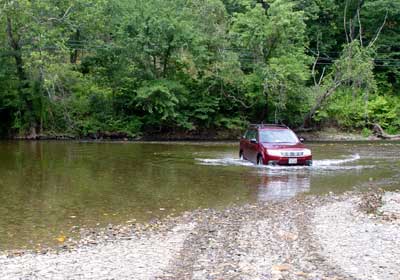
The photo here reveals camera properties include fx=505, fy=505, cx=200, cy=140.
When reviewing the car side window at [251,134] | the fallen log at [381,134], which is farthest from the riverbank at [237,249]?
the fallen log at [381,134]

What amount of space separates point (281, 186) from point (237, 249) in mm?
7158

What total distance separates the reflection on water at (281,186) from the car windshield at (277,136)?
2.56m

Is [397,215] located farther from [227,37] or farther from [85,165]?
[227,37]

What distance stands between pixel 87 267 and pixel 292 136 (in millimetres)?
14227

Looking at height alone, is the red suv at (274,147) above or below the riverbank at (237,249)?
above

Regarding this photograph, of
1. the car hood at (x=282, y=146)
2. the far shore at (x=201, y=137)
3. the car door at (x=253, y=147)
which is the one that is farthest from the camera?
the far shore at (x=201, y=137)

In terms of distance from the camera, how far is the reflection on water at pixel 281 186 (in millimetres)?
12859

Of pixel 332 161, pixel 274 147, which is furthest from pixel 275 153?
pixel 332 161

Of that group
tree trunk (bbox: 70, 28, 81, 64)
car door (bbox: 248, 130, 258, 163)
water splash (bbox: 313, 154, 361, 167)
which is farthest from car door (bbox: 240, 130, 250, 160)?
tree trunk (bbox: 70, 28, 81, 64)

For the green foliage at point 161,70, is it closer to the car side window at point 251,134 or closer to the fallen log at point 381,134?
the fallen log at point 381,134

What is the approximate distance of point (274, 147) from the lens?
740 inches

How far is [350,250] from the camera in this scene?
24.5ft

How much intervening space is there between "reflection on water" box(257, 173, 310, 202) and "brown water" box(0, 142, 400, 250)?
1.0 inches

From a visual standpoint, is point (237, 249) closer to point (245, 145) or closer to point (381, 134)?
point (245, 145)
